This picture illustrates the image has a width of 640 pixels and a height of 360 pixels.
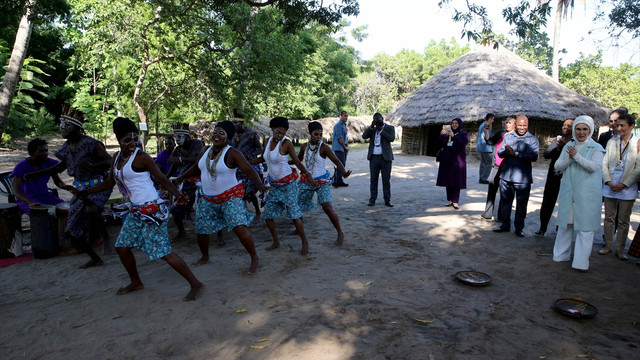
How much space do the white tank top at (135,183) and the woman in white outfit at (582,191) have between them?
15.1ft

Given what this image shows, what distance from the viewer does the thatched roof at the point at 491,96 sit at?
1554 centimetres

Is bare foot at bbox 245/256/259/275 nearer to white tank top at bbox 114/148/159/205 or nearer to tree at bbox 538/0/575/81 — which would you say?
white tank top at bbox 114/148/159/205

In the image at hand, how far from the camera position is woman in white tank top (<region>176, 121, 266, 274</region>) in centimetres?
406

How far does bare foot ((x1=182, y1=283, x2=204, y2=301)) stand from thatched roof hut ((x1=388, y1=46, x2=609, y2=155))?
14059 millimetres

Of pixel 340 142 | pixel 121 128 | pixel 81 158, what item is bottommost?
pixel 81 158

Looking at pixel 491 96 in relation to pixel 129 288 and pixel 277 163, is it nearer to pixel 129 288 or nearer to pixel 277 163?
pixel 277 163

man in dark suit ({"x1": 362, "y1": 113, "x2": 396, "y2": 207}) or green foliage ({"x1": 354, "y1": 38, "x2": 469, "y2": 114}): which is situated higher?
green foliage ({"x1": 354, "y1": 38, "x2": 469, "y2": 114})

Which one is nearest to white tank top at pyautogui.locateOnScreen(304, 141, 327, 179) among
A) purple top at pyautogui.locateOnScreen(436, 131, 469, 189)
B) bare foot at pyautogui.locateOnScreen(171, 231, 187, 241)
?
bare foot at pyautogui.locateOnScreen(171, 231, 187, 241)

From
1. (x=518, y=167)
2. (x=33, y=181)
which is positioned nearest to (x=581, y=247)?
(x=518, y=167)

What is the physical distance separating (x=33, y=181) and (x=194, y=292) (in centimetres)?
339

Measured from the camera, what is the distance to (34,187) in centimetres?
540

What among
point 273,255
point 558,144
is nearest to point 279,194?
point 273,255

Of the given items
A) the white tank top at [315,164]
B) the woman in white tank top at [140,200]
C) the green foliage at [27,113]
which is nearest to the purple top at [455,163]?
the white tank top at [315,164]

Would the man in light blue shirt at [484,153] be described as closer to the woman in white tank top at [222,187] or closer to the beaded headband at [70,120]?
the woman in white tank top at [222,187]
